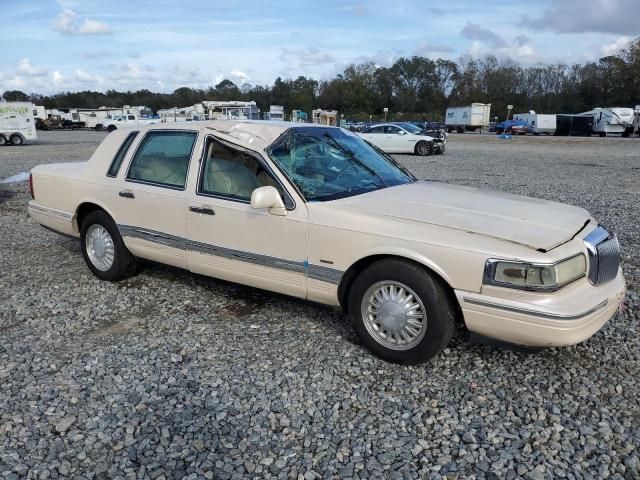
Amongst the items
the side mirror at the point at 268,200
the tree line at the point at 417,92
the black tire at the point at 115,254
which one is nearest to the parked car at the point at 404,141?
the black tire at the point at 115,254

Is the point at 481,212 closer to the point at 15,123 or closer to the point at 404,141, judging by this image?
the point at 404,141

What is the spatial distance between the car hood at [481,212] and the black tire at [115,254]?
2.41m

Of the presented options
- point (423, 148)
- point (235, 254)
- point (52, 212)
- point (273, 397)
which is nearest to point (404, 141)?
point (423, 148)

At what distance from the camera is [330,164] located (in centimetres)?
454

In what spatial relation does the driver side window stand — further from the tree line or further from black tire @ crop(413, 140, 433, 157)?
the tree line

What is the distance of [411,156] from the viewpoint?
24.1 m

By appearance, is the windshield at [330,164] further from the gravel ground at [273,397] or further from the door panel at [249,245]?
the gravel ground at [273,397]

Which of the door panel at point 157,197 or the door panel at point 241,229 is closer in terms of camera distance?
the door panel at point 241,229

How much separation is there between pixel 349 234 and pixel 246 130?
55.4 inches

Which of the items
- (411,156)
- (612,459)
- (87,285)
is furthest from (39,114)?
(612,459)

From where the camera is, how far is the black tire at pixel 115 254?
17.4 feet

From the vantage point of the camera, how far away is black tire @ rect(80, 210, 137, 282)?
5289mm

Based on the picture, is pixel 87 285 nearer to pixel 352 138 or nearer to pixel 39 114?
pixel 352 138

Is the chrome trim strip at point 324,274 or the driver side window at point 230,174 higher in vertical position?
the driver side window at point 230,174
